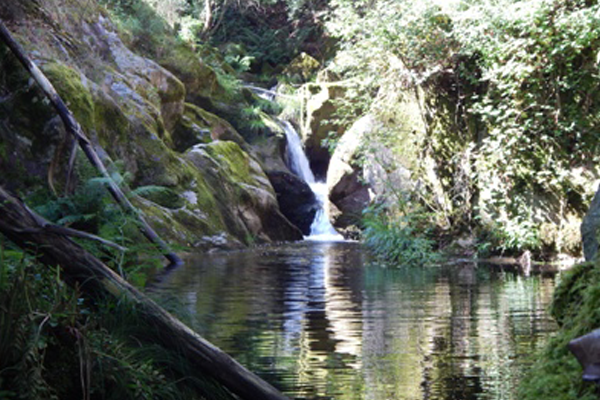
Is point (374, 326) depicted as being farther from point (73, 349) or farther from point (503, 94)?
point (503, 94)

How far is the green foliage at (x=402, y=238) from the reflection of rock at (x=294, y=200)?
26.6 ft

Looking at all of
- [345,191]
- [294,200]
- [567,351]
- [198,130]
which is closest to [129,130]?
[198,130]

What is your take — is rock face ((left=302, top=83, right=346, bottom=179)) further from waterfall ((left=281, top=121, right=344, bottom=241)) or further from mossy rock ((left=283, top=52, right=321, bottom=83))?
mossy rock ((left=283, top=52, right=321, bottom=83))

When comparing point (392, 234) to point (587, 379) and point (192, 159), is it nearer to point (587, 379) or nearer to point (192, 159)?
point (192, 159)

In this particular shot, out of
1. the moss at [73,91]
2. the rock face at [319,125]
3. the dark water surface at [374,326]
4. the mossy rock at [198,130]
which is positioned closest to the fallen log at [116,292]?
the dark water surface at [374,326]

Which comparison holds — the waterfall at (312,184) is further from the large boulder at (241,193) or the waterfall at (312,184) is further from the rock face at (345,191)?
the large boulder at (241,193)

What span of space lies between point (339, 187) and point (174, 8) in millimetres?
9733

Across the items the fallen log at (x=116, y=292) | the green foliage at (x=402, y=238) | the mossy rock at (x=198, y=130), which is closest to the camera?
the fallen log at (x=116, y=292)

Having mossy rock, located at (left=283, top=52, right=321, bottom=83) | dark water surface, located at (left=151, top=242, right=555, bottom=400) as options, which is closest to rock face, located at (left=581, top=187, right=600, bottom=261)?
dark water surface, located at (left=151, top=242, right=555, bottom=400)

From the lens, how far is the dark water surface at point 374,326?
3697mm

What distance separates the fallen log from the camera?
2.91 m

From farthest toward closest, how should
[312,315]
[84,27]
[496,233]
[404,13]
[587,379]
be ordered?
1. [84,27]
2. [404,13]
3. [496,233]
4. [312,315]
5. [587,379]

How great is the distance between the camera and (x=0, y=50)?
8.96m

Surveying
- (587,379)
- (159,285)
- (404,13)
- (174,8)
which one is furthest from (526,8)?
(174,8)
